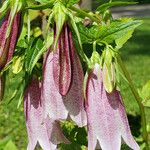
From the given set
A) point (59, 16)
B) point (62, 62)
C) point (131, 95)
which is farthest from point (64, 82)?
point (131, 95)

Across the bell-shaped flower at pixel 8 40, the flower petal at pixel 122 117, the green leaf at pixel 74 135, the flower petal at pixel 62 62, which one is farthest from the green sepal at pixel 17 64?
the green leaf at pixel 74 135

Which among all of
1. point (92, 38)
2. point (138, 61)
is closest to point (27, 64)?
point (92, 38)

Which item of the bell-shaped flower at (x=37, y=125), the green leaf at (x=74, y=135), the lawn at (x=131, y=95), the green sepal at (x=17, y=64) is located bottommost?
the lawn at (x=131, y=95)

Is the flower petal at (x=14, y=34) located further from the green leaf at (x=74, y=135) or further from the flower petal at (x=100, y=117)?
the green leaf at (x=74, y=135)

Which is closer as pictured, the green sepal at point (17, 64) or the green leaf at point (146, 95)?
the green sepal at point (17, 64)

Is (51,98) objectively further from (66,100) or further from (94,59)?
(94,59)

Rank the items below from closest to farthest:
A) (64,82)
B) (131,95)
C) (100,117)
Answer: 1. (64,82)
2. (100,117)
3. (131,95)
